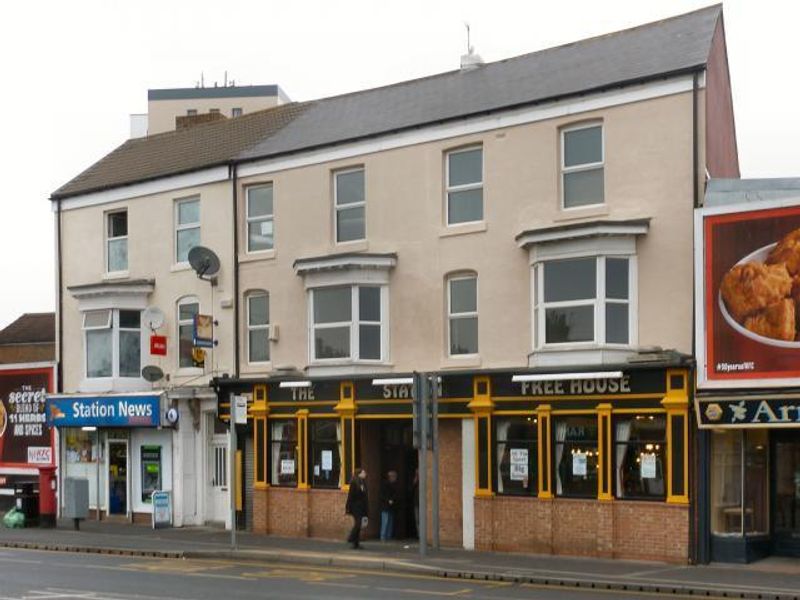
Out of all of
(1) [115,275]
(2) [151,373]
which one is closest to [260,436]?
(2) [151,373]

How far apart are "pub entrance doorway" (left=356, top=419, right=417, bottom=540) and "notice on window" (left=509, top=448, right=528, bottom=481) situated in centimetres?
350

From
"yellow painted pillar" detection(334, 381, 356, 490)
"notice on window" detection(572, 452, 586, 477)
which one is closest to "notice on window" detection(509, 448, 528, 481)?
"notice on window" detection(572, 452, 586, 477)

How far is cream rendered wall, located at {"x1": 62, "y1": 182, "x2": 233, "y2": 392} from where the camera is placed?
32.2m

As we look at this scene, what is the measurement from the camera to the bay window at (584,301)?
2480cm

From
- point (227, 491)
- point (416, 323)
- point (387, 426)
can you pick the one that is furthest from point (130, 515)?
point (416, 323)

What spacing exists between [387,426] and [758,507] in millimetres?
8968

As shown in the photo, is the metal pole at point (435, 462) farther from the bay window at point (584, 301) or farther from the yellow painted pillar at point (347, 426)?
the bay window at point (584, 301)

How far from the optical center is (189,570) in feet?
78.1

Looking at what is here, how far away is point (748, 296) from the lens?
905 inches

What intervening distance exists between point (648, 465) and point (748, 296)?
373cm

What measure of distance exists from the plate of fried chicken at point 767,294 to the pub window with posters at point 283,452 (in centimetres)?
1136

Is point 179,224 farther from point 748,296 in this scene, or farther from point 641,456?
point 748,296

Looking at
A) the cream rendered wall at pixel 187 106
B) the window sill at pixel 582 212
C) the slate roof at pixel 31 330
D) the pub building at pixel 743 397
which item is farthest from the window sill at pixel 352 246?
the cream rendered wall at pixel 187 106

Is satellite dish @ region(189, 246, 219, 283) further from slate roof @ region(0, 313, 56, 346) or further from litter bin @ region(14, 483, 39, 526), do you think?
slate roof @ region(0, 313, 56, 346)
